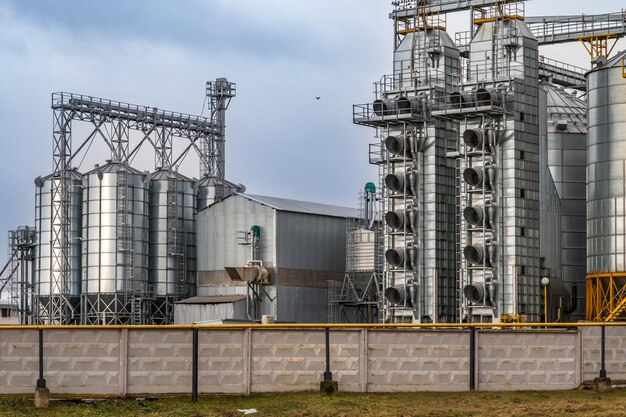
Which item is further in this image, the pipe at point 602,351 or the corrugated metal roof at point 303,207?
the corrugated metal roof at point 303,207

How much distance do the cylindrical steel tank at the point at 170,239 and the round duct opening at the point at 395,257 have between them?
22.3 metres

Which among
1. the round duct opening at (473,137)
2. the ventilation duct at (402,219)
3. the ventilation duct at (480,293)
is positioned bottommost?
the ventilation duct at (480,293)

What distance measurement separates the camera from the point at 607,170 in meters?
60.6

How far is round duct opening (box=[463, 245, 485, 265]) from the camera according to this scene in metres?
60.3

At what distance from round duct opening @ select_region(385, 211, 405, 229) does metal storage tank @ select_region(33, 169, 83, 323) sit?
83.9ft

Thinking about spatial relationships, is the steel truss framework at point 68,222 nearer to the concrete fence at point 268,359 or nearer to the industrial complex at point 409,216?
the industrial complex at point 409,216

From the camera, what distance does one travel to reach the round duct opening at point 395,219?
6456cm

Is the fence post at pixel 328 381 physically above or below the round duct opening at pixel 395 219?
below

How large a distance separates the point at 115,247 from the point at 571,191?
30083 millimetres

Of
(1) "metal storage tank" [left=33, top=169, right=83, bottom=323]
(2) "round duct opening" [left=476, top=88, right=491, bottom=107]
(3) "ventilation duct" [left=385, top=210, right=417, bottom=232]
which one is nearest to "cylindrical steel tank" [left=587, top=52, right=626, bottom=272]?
(2) "round duct opening" [left=476, top=88, right=491, bottom=107]

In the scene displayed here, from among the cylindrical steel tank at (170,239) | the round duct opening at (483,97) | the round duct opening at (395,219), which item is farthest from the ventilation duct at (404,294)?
the cylindrical steel tank at (170,239)

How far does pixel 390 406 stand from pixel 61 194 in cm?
5482

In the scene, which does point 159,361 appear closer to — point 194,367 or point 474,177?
point 194,367

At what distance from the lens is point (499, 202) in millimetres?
60812
